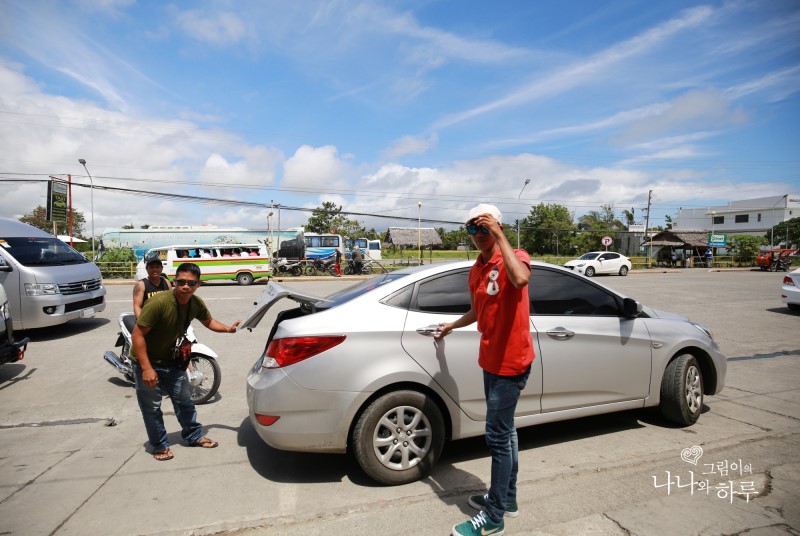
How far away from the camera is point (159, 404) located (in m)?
3.83

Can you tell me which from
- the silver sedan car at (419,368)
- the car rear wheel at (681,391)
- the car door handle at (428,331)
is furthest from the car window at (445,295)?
the car rear wheel at (681,391)

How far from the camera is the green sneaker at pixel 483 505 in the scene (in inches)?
111

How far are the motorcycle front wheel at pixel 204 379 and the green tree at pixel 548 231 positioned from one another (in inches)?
2238

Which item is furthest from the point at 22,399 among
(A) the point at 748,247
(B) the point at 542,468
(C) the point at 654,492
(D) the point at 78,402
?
(A) the point at 748,247

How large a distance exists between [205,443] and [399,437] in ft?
6.22

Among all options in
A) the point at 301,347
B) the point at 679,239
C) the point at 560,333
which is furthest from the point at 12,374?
the point at 679,239

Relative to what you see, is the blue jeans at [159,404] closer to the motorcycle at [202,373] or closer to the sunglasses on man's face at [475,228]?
the motorcycle at [202,373]

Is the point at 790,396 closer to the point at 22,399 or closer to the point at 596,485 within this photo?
the point at 596,485

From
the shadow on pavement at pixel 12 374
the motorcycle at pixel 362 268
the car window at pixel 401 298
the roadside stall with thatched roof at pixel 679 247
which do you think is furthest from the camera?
the roadside stall with thatched roof at pixel 679 247

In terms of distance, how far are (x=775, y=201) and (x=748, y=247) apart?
41749 mm

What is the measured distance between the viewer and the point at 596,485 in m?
3.20

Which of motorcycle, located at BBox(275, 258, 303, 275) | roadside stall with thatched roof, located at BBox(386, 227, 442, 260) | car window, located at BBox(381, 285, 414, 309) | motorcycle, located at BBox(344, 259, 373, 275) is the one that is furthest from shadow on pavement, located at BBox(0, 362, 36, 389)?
roadside stall with thatched roof, located at BBox(386, 227, 442, 260)

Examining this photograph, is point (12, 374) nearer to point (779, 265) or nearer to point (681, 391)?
point (681, 391)

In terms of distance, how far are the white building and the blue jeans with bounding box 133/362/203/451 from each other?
231 feet
